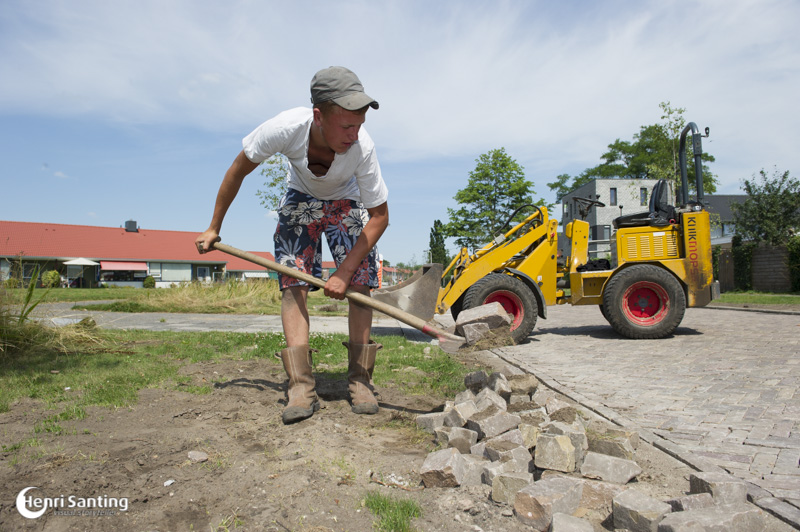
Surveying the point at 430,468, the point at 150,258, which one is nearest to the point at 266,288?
the point at 430,468

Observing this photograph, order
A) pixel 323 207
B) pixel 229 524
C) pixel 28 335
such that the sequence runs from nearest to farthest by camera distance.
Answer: pixel 229 524 → pixel 323 207 → pixel 28 335

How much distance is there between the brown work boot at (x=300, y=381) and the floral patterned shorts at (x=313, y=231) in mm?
442

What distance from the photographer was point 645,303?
7.26m

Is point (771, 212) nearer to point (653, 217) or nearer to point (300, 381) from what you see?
point (653, 217)

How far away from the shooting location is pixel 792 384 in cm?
392

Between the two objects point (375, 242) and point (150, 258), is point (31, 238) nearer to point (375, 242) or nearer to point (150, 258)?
point (150, 258)

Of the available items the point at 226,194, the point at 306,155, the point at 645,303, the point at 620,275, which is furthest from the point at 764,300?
the point at 226,194

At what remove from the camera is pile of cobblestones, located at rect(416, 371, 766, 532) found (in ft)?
5.44

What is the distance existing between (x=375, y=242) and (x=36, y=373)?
2.86 m

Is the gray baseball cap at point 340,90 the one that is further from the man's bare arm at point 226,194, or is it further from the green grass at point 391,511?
the green grass at point 391,511

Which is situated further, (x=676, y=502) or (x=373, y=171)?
(x=373, y=171)

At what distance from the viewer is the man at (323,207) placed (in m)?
2.71

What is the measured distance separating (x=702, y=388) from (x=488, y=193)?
30656 millimetres

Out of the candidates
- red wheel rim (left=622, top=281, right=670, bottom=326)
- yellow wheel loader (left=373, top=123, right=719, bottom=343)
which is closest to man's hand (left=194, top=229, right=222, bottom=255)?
yellow wheel loader (left=373, top=123, right=719, bottom=343)
